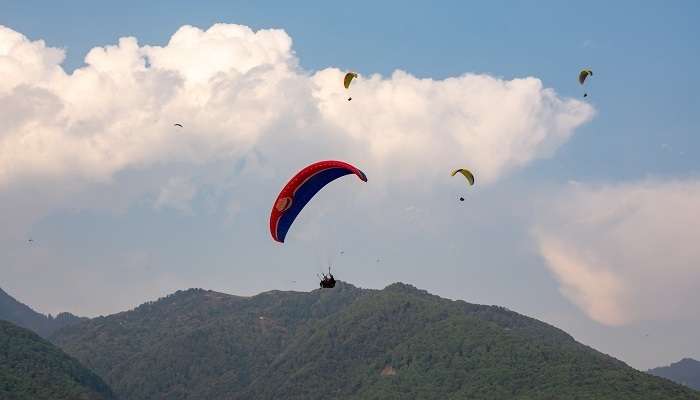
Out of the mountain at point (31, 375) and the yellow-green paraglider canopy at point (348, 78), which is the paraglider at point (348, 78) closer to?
the yellow-green paraglider canopy at point (348, 78)

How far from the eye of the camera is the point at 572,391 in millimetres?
161750

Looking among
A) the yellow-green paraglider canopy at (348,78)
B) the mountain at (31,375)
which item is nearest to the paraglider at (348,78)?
the yellow-green paraglider canopy at (348,78)

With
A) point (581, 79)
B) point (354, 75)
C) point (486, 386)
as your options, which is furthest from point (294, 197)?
point (486, 386)

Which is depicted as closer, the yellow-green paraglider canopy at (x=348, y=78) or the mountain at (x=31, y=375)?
the yellow-green paraglider canopy at (x=348, y=78)

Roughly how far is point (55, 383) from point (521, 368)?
10782 cm

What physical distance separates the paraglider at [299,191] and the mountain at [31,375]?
124 m

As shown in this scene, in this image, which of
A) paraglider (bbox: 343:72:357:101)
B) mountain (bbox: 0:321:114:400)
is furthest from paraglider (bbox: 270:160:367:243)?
mountain (bbox: 0:321:114:400)

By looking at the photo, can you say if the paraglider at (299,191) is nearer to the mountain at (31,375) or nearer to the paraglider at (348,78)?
the paraglider at (348,78)

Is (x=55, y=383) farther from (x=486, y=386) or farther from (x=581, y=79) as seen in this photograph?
(x=581, y=79)

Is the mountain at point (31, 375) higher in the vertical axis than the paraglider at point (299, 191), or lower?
higher

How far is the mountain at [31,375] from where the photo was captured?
161 m

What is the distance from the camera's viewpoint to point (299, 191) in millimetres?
50094

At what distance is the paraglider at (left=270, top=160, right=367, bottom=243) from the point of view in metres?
48.7

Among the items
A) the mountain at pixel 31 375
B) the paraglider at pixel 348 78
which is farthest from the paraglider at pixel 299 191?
the mountain at pixel 31 375
